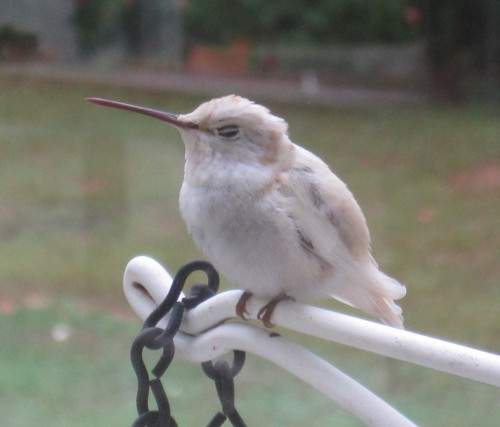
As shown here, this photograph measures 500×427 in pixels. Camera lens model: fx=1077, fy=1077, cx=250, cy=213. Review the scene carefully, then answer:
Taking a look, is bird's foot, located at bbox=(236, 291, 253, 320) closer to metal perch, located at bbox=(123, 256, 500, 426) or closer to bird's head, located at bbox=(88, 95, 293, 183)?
metal perch, located at bbox=(123, 256, 500, 426)

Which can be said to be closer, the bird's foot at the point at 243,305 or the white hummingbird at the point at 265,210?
the bird's foot at the point at 243,305

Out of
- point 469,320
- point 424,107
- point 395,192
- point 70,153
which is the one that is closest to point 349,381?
Result: point 469,320

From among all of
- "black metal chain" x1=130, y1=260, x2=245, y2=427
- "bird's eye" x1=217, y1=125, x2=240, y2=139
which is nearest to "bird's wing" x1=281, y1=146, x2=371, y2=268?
"bird's eye" x1=217, y1=125, x2=240, y2=139

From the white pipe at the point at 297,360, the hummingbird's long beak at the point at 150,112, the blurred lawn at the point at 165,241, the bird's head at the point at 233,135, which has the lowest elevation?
the blurred lawn at the point at 165,241

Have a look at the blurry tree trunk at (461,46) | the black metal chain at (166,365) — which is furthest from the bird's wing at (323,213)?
the blurry tree trunk at (461,46)

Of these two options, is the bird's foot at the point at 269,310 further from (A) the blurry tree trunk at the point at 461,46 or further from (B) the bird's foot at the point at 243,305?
(A) the blurry tree trunk at the point at 461,46

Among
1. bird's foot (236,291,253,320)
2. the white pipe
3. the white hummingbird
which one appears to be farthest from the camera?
the white hummingbird

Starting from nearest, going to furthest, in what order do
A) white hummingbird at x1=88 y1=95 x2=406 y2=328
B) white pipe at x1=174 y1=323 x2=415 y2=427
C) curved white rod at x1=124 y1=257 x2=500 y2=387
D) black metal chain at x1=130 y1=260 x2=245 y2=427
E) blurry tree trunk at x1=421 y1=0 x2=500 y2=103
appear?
curved white rod at x1=124 y1=257 x2=500 y2=387 → white pipe at x1=174 y1=323 x2=415 y2=427 → black metal chain at x1=130 y1=260 x2=245 y2=427 → white hummingbird at x1=88 y1=95 x2=406 y2=328 → blurry tree trunk at x1=421 y1=0 x2=500 y2=103
